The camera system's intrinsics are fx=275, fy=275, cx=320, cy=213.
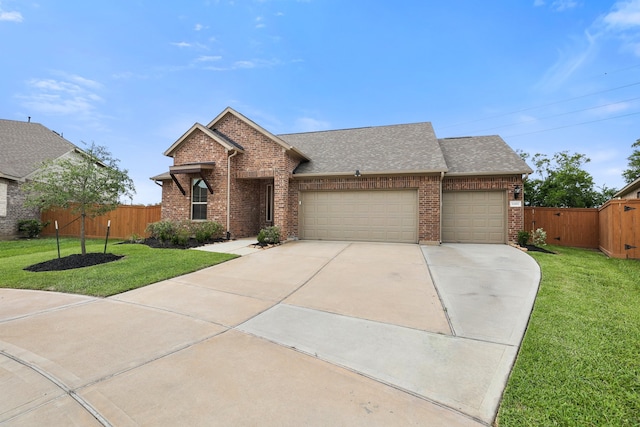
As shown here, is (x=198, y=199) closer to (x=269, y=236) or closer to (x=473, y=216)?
(x=269, y=236)

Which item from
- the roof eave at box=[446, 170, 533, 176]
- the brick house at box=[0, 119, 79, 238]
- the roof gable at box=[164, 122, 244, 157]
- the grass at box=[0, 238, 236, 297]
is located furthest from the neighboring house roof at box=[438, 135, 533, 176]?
the brick house at box=[0, 119, 79, 238]

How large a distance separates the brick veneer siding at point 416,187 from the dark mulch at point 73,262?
6.48 meters

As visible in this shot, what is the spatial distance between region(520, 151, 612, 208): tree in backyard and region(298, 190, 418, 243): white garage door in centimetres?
1186

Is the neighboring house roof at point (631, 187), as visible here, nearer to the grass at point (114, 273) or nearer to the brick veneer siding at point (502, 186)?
the brick veneer siding at point (502, 186)

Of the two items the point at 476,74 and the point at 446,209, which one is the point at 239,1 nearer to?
the point at 446,209

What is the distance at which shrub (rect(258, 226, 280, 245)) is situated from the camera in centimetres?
1033

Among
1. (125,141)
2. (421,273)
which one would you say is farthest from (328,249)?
(125,141)

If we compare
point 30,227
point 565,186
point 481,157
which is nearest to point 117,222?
point 30,227

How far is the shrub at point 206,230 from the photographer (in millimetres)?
10891

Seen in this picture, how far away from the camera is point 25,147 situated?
16.9 metres

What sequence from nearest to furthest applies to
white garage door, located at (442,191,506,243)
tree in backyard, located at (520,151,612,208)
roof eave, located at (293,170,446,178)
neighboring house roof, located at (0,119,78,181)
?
roof eave, located at (293,170,446,178)
white garage door, located at (442,191,506,243)
neighboring house roof, located at (0,119,78,181)
tree in backyard, located at (520,151,612,208)

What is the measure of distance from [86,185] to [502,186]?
47.5ft

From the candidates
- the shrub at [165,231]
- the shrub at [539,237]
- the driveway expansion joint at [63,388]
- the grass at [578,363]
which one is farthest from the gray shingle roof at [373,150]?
the driveway expansion joint at [63,388]

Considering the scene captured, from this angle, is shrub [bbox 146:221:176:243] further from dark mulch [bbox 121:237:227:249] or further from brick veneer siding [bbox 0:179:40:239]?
brick veneer siding [bbox 0:179:40:239]
